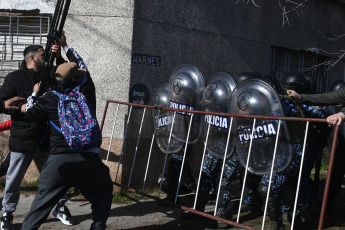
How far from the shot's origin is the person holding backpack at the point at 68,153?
3.94 meters

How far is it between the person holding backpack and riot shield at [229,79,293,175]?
146cm

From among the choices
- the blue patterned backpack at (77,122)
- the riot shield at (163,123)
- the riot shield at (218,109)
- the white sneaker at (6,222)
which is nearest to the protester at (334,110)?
the riot shield at (218,109)

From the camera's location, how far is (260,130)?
4527mm

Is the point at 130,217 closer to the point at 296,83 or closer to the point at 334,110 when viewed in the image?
the point at 296,83

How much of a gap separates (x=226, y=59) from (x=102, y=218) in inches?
178

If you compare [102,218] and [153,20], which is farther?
[153,20]

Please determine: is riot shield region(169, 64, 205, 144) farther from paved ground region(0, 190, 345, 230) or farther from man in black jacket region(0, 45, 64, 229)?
man in black jacket region(0, 45, 64, 229)

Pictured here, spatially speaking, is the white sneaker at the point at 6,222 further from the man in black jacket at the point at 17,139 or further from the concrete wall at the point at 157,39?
the concrete wall at the point at 157,39

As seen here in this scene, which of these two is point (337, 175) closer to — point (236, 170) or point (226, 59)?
point (236, 170)

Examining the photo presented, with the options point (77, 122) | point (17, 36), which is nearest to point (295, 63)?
point (17, 36)

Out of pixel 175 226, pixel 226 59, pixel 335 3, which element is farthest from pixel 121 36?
pixel 335 3

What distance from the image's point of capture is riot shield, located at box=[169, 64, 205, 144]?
5.78 metres

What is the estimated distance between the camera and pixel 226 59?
7.90 meters

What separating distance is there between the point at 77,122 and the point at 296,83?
9.32 ft
